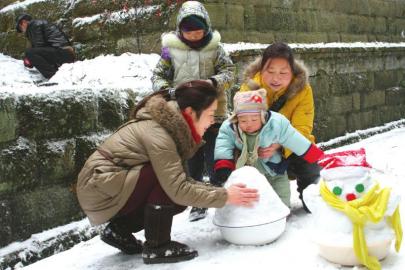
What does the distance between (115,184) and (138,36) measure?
2.72 m

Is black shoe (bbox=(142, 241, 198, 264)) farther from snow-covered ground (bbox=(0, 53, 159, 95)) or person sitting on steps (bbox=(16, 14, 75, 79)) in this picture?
person sitting on steps (bbox=(16, 14, 75, 79))

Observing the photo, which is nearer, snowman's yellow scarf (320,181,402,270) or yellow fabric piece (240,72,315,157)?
snowman's yellow scarf (320,181,402,270)

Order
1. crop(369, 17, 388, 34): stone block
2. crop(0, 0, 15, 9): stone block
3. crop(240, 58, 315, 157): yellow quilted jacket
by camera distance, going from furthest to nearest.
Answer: crop(369, 17, 388, 34): stone block, crop(0, 0, 15, 9): stone block, crop(240, 58, 315, 157): yellow quilted jacket

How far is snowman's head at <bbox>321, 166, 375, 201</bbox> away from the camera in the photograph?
200 cm

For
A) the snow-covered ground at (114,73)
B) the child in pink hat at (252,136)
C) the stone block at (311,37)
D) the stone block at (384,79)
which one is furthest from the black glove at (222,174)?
the stone block at (384,79)

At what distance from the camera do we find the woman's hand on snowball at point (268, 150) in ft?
8.83

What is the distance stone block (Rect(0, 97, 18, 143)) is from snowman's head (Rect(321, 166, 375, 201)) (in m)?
1.82

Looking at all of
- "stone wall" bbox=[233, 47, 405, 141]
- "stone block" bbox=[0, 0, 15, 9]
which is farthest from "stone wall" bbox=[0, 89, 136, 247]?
"stone block" bbox=[0, 0, 15, 9]

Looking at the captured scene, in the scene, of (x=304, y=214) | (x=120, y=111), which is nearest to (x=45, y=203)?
(x=120, y=111)

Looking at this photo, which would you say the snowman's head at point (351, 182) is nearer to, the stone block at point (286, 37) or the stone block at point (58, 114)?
the stone block at point (58, 114)

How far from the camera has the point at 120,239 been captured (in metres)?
2.41

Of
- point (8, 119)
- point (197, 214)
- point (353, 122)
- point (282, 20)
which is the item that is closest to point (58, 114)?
point (8, 119)

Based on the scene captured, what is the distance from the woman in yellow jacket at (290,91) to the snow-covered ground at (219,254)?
282mm

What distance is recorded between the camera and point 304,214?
2836 millimetres
